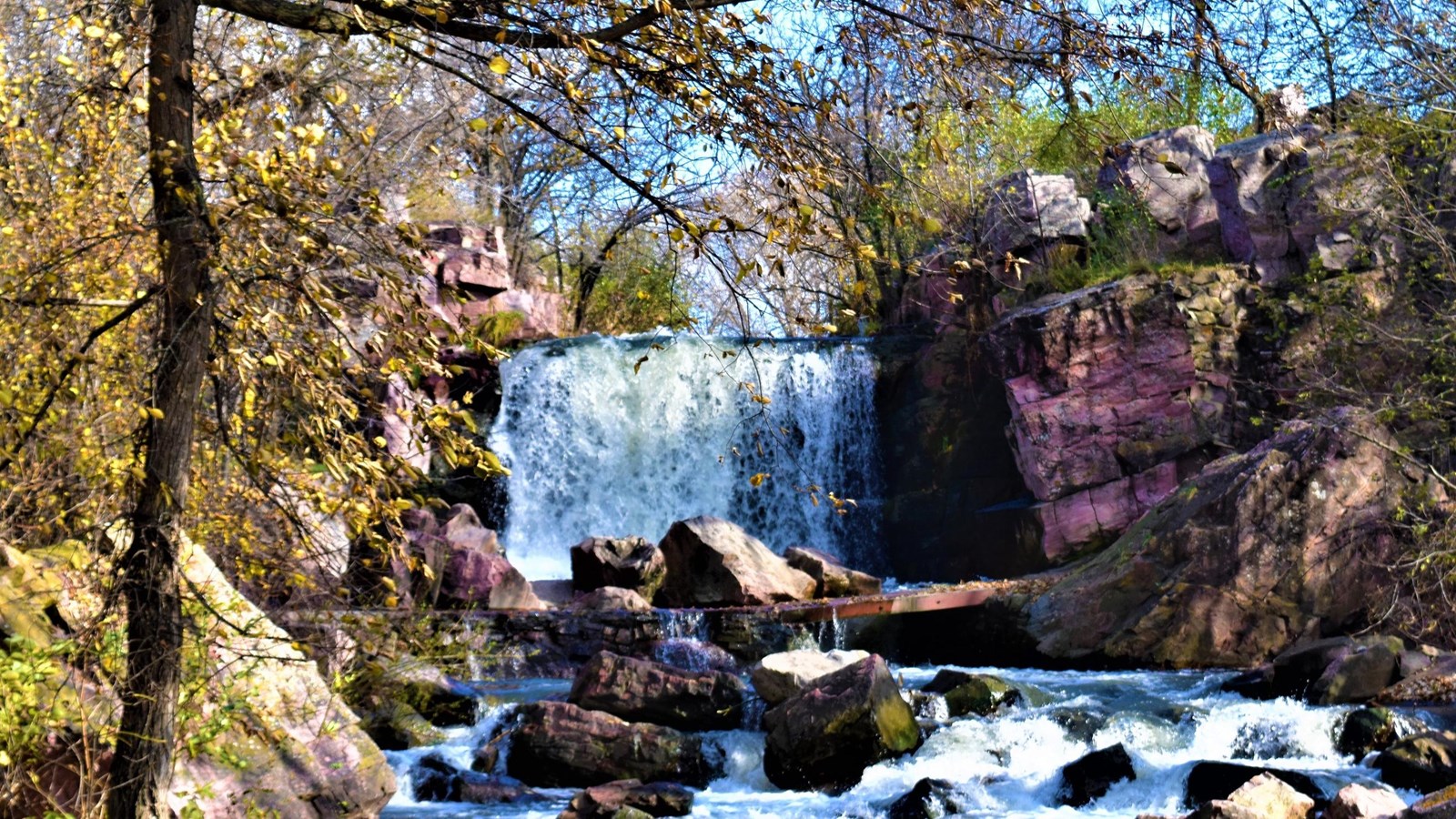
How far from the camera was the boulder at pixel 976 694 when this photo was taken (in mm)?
10578

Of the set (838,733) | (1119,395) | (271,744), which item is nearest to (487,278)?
(1119,395)

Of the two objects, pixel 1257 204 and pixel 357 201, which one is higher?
pixel 1257 204

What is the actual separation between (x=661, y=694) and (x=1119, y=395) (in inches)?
353

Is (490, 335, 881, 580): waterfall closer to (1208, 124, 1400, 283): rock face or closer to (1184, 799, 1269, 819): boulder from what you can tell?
(1208, 124, 1400, 283): rock face

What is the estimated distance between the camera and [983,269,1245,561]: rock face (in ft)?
53.8

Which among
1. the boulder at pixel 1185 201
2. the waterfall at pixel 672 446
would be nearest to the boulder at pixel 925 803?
the waterfall at pixel 672 446

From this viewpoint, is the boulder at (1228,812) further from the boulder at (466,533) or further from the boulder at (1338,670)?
the boulder at (466,533)

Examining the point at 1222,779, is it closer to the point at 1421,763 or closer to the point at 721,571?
the point at 1421,763

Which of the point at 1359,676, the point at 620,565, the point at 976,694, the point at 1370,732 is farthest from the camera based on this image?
the point at 620,565

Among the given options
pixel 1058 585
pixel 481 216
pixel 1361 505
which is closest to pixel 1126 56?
pixel 1361 505

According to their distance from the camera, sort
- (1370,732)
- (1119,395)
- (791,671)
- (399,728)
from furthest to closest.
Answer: (1119,395) < (791,671) < (399,728) < (1370,732)

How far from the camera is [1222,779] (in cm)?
828

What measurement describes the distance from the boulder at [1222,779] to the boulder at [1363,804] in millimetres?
792

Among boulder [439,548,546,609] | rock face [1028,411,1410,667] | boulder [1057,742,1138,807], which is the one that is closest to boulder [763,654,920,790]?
boulder [1057,742,1138,807]
